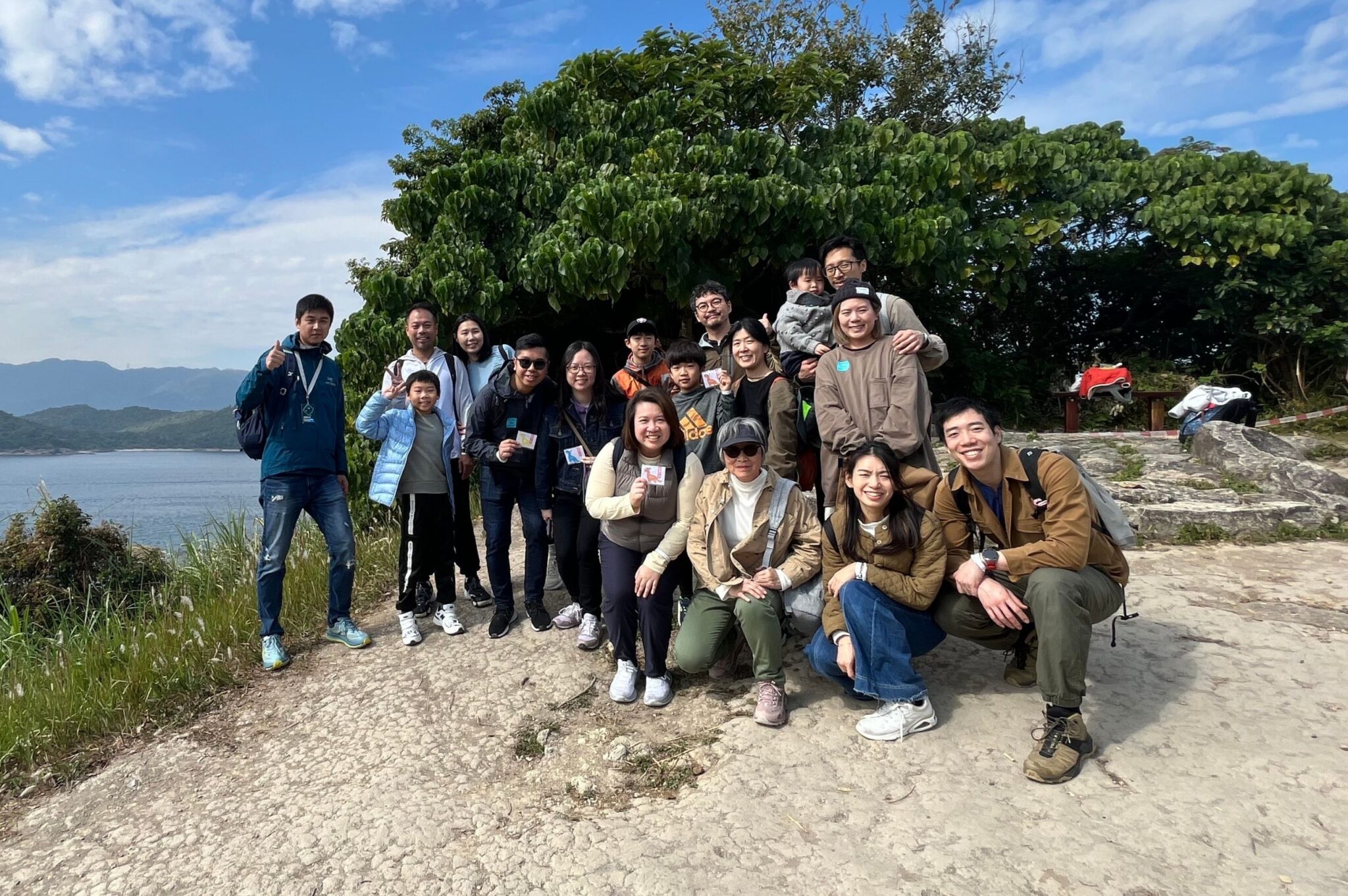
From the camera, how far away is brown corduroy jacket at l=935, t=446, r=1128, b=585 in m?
2.94

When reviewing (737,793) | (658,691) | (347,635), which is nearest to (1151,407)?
(658,691)

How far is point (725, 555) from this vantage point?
348 cm

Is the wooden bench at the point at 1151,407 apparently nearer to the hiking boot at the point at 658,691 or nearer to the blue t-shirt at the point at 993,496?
the blue t-shirt at the point at 993,496

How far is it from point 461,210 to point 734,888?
276 inches

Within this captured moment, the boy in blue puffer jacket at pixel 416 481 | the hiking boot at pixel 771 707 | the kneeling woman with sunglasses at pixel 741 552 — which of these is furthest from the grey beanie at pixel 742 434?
the boy in blue puffer jacket at pixel 416 481

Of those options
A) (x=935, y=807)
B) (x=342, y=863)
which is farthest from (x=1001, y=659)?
(x=342, y=863)

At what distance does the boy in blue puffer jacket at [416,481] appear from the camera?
444 cm

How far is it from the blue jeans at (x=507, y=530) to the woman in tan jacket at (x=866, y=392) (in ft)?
5.69

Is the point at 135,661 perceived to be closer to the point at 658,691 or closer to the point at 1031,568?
the point at 658,691

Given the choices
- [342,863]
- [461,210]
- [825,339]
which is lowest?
[342,863]

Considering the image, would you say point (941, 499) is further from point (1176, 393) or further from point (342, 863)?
point (1176, 393)

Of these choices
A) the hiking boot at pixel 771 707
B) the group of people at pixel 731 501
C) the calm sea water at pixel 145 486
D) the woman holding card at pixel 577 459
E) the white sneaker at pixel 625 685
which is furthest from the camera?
the calm sea water at pixel 145 486

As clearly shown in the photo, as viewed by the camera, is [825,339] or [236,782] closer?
[236,782]

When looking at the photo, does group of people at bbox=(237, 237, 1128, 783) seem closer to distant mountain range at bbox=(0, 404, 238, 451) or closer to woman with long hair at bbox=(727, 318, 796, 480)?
woman with long hair at bbox=(727, 318, 796, 480)
